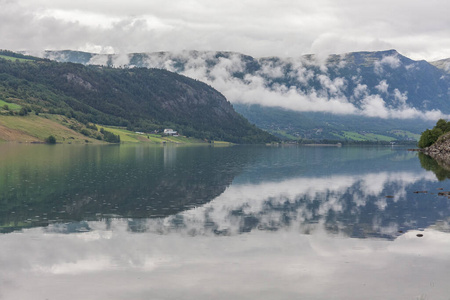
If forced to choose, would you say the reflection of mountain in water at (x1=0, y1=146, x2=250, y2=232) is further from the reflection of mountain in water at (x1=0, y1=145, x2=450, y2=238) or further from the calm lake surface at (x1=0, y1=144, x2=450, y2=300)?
the calm lake surface at (x1=0, y1=144, x2=450, y2=300)

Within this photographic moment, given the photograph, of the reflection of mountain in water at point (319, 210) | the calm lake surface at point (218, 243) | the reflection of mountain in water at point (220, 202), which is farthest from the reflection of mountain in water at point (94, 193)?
the reflection of mountain in water at point (319, 210)

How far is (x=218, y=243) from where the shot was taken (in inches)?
1770

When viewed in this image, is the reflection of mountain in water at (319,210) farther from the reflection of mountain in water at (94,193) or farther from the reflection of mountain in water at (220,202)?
the reflection of mountain in water at (94,193)

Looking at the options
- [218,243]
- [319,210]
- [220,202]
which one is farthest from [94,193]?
[218,243]

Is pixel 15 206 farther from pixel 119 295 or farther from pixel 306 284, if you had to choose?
pixel 306 284

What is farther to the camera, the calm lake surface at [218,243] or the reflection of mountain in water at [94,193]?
the reflection of mountain in water at [94,193]

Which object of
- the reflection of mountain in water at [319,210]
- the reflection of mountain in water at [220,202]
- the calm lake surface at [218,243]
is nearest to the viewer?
the calm lake surface at [218,243]

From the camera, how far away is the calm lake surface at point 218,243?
106 ft

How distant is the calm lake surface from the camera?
32219 millimetres

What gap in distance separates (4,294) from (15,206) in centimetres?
3522

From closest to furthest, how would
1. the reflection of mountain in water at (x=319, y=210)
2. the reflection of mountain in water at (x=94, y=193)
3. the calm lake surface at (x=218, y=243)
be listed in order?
the calm lake surface at (x=218, y=243)
the reflection of mountain in water at (x=319, y=210)
the reflection of mountain in water at (x=94, y=193)

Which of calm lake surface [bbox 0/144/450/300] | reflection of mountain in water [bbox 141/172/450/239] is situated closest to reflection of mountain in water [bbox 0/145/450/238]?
reflection of mountain in water [bbox 141/172/450/239]

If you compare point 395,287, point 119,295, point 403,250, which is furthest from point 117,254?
point 403,250

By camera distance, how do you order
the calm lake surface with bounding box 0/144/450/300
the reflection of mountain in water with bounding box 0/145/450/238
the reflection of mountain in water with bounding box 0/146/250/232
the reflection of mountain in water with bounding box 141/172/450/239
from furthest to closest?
1. the reflection of mountain in water with bounding box 0/146/250/232
2. the reflection of mountain in water with bounding box 0/145/450/238
3. the reflection of mountain in water with bounding box 141/172/450/239
4. the calm lake surface with bounding box 0/144/450/300
